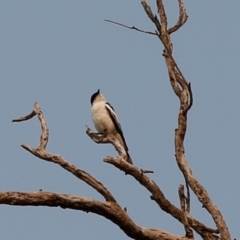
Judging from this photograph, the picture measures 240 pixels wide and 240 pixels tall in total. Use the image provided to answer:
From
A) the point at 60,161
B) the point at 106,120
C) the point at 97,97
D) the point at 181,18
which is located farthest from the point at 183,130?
the point at 97,97

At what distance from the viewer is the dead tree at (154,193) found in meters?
6.98

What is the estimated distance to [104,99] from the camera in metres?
15.1

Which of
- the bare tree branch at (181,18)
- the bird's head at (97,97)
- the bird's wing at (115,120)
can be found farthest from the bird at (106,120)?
the bare tree branch at (181,18)

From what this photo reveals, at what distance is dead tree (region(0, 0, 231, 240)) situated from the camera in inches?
275

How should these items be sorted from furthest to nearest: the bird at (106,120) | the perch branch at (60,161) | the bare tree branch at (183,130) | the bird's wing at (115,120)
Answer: the bird's wing at (115,120), the bird at (106,120), the bare tree branch at (183,130), the perch branch at (60,161)

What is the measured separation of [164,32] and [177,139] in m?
1.71

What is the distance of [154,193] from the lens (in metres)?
7.93

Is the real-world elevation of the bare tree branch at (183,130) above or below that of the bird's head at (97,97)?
below

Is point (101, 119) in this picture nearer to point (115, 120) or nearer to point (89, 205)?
point (115, 120)

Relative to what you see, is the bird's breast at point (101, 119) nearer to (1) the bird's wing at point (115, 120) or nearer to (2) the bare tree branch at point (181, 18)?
(1) the bird's wing at point (115, 120)

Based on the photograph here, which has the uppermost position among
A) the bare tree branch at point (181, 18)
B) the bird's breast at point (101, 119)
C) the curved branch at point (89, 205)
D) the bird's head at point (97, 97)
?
the bird's head at point (97, 97)

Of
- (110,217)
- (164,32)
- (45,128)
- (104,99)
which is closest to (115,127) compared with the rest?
(104,99)

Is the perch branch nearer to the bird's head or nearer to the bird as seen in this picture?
the bird

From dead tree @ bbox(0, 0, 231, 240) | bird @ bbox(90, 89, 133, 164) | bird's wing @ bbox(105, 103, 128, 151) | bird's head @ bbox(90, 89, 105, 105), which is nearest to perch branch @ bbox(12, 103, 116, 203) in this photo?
dead tree @ bbox(0, 0, 231, 240)
